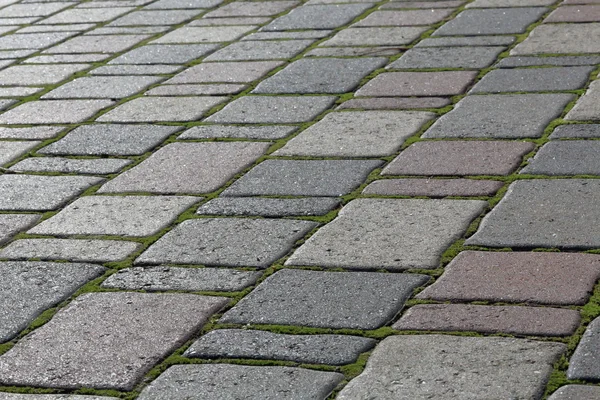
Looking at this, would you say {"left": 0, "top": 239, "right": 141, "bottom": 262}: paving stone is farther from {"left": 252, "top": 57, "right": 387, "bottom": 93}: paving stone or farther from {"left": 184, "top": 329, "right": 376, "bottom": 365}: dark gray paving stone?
{"left": 252, "top": 57, "right": 387, "bottom": 93}: paving stone

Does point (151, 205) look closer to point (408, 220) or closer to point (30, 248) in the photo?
point (30, 248)

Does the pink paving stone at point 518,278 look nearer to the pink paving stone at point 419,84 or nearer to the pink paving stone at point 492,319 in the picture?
the pink paving stone at point 492,319

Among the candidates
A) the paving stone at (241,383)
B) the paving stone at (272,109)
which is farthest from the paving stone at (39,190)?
the paving stone at (241,383)

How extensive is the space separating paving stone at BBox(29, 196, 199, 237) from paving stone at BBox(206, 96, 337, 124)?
1007 millimetres

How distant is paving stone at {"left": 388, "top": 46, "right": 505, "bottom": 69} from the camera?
556cm

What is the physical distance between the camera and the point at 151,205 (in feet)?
12.7

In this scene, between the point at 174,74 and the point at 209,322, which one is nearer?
the point at 209,322

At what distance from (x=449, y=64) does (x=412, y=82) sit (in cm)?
38

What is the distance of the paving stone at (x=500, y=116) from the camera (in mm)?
4430

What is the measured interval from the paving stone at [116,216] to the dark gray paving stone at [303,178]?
0.23 metres

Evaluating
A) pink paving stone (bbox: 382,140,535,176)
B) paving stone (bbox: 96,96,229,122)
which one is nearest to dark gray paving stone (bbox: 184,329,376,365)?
→ pink paving stone (bbox: 382,140,535,176)

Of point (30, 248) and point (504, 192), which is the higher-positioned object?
point (30, 248)

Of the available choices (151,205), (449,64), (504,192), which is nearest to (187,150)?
(151,205)

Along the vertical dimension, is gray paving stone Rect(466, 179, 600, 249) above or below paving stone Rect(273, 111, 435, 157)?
below
